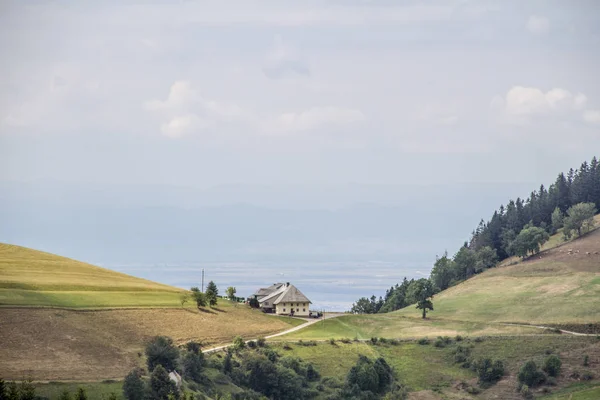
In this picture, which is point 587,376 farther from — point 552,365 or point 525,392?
point 525,392

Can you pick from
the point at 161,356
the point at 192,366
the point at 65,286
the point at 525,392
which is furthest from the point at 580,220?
the point at 161,356

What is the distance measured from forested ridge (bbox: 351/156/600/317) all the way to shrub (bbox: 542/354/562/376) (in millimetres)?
48554

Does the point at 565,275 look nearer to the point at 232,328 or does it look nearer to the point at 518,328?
the point at 518,328

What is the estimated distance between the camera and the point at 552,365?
103 m

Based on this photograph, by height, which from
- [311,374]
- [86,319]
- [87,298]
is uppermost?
[87,298]

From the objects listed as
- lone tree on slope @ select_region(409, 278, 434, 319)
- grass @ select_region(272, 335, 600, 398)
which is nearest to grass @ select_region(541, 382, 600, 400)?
grass @ select_region(272, 335, 600, 398)

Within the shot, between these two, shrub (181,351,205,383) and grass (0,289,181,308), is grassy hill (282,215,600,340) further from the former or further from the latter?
shrub (181,351,205,383)

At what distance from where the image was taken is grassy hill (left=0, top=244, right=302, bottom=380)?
84562 millimetres

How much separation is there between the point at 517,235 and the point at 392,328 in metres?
64.5

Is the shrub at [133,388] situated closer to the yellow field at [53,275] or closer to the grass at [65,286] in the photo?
the grass at [65,286]

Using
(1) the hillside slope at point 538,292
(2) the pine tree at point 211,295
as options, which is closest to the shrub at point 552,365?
(1) the hillside slope at point 538,292

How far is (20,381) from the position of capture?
76438 millimetres

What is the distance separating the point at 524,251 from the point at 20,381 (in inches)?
4399

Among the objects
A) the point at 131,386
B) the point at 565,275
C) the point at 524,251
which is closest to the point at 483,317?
the point at 565,275
